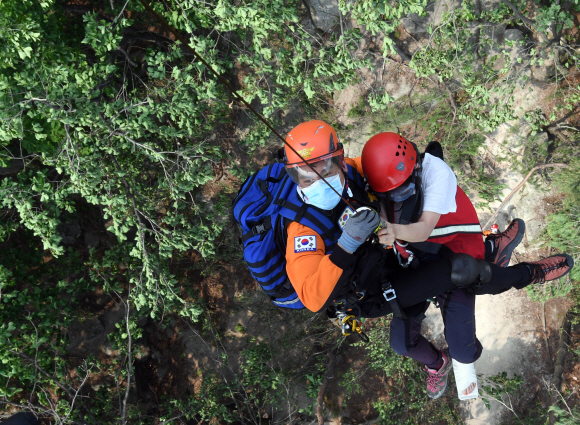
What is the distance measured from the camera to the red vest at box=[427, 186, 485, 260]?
139 inches

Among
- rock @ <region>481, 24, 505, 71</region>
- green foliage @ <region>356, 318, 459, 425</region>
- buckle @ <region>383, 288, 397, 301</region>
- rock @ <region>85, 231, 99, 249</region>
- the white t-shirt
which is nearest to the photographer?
the white t-shirt

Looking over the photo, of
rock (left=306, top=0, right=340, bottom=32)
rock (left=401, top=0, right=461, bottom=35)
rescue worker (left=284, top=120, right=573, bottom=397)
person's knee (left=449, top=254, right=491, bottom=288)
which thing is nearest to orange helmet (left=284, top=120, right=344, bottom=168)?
rescue worker (left=284, top=120, right=573, bottom=397)

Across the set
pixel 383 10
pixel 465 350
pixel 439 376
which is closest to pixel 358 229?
pixel 465 350

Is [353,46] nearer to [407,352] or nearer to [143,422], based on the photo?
[407,352]

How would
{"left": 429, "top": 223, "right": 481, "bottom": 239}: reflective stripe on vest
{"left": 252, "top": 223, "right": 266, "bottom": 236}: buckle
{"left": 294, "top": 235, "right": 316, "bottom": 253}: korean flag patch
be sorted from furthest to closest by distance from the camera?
{"left": 429, "top": 223, "right": 481, "bottom": 239}: reflective stripe on vest → {"left": 252, "top": 223, "right": 266, "bottom": 236}: buckle → {"left": 294, "top": 235, "right": 316, "bottom": 253}: korean flag patch

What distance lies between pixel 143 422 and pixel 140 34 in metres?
6.15

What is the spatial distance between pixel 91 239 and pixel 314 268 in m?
6.81

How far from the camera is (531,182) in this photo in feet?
20.7

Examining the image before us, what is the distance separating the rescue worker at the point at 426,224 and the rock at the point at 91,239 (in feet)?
21.7

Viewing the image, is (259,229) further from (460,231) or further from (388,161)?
(460,231)

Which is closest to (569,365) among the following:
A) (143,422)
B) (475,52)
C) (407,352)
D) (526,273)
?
(526,273)

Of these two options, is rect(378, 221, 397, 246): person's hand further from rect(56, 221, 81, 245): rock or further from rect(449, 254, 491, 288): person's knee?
rect(56, 221, 81, 245): rock

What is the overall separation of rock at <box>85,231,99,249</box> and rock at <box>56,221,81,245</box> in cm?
17

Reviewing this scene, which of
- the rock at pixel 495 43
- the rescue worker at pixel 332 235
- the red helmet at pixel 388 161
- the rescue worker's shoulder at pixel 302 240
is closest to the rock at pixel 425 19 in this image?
the rock at pixel 495 43
